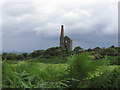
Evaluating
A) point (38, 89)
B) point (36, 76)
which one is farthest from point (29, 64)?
point (38, 89)

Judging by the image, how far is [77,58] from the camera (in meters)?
0.81

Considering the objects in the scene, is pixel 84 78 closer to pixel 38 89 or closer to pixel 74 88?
pixel 74 88

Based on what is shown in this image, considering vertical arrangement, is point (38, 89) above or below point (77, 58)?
below

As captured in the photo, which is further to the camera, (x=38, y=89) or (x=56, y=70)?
(x=56, y=70)

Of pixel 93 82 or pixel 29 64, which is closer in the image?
pixel 93 82

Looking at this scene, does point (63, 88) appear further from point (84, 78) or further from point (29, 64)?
point (29, 64)

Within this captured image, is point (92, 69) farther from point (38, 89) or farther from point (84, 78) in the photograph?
point (38, 89)

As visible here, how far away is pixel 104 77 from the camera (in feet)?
2.67

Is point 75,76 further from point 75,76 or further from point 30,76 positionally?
point 30,76

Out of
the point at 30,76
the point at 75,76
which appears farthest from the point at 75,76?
the point at 30,76

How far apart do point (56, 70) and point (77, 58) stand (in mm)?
165

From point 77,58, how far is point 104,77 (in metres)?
0.14

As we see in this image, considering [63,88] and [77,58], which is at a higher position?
[77,58]

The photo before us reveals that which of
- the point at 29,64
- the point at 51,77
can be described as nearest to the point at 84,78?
the point at 51,77
